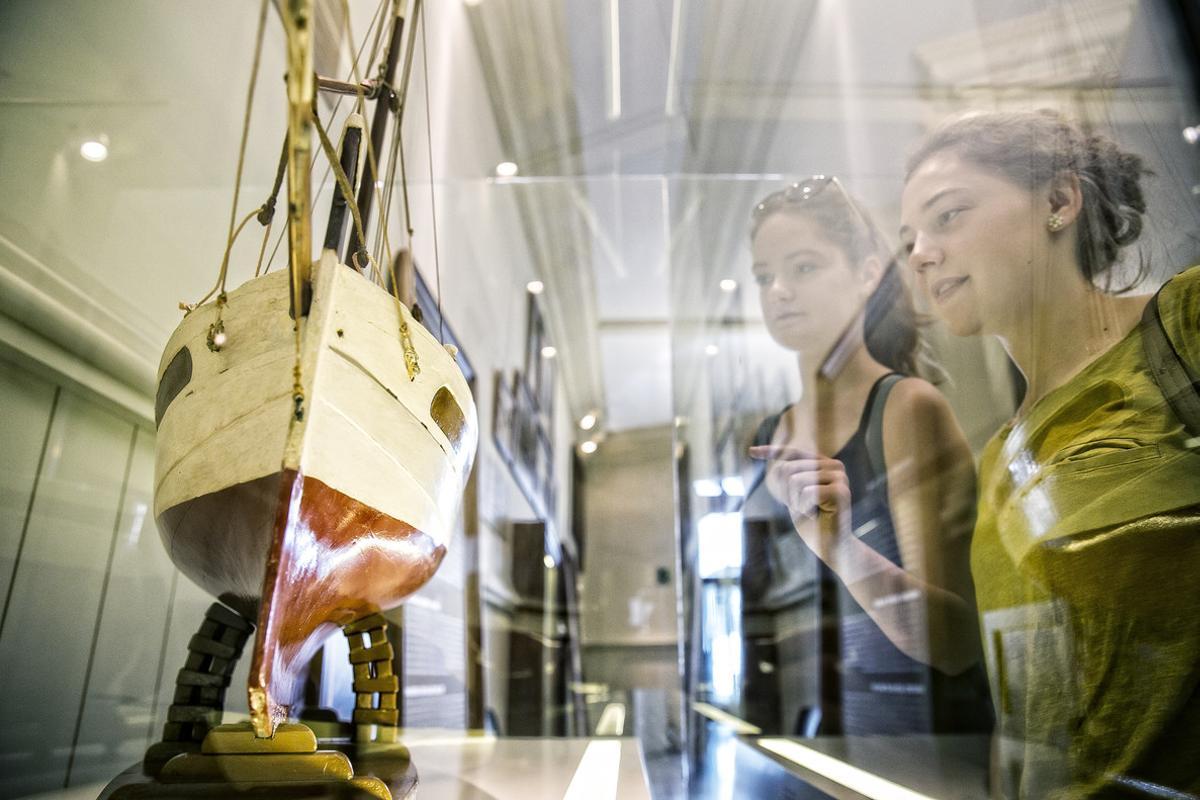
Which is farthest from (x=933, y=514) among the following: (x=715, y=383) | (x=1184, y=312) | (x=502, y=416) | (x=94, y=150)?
(x=94, y=150)

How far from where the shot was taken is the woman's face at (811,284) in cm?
83

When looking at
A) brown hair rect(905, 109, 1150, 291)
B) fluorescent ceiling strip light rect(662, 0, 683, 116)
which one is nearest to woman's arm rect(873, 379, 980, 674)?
brown hair rect(905, 109, 1150, 291)

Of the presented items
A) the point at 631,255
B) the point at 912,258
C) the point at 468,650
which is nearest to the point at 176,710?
the point at 468,650

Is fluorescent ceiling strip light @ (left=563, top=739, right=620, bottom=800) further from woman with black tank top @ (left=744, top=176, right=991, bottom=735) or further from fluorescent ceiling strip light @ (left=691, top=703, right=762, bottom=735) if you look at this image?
fluorescent ceiling strip light @ (left=691, top=703, right=762, bottom=735)

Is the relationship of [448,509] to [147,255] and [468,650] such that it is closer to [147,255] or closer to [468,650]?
[147,255]

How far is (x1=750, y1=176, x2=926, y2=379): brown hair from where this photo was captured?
795 millimetres

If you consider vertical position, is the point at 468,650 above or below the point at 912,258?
below

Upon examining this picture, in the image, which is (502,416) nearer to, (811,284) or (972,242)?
(811,284)

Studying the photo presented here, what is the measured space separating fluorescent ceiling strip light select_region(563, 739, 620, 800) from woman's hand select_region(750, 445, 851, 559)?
0.28 meters

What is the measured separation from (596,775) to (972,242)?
0.50m

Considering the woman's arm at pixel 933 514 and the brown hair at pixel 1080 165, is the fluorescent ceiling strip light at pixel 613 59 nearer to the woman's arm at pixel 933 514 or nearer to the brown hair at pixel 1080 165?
the brown hair at pixel 1080 165

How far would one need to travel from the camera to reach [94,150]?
1.95ft

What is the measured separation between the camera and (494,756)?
0.71 metres

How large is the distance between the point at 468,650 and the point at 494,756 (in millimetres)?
369
